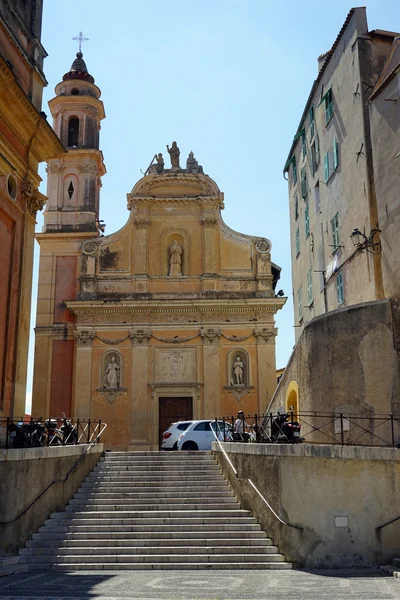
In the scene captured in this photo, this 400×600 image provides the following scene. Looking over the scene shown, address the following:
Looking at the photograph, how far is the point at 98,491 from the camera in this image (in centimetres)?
1597

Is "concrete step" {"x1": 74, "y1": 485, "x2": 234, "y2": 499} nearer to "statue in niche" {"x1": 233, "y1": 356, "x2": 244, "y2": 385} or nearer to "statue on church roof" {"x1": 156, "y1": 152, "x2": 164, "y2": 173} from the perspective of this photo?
"statue in niche" {"x1": 233, "y1": 356, "x2": 244, "y2": 385}

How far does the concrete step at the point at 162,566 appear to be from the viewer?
12.3m

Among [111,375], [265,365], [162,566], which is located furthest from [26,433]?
[265,365]

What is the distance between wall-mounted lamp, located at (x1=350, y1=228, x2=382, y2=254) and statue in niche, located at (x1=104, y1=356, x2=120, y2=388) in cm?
1398

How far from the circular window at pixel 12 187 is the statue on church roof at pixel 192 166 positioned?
50.0 feet

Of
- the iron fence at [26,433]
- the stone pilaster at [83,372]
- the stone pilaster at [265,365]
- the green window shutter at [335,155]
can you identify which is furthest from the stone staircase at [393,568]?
the stone pilaster at [83,372]

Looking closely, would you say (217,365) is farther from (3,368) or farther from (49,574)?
(49,574)

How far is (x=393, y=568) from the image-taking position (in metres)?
11.7

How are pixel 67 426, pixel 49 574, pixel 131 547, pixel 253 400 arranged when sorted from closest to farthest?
pixel 49 574
pixel 131 547
pixel 67 426
pixel 253 400

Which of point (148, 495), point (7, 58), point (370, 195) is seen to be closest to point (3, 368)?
point (148, 495)

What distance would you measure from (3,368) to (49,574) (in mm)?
5902

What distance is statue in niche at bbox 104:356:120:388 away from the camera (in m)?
29.0

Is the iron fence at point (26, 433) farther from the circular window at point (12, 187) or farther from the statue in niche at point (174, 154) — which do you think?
the statue in niche at point (174, 154)

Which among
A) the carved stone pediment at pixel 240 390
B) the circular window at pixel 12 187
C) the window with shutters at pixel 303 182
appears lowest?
the carved stone pediment at pixel 240 390
